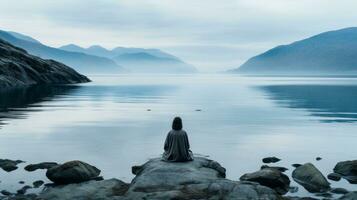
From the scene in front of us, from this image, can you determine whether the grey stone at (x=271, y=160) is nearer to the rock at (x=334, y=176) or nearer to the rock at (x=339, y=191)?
the rock at (x=334, y=176)

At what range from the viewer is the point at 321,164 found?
33.2 m

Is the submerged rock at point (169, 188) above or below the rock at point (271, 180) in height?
above

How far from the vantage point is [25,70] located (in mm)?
142000

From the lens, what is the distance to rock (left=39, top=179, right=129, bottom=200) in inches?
843

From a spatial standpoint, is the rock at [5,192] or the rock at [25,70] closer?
the rock at [5,192]

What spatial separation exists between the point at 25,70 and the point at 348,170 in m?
127

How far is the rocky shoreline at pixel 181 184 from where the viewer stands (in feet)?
67.4

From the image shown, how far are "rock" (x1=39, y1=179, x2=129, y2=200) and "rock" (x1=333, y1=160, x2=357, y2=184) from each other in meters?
13.6

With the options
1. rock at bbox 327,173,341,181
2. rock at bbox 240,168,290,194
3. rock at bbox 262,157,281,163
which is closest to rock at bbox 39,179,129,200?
rock at bbox 240,168,290,194

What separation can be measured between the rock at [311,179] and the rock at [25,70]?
103 meters

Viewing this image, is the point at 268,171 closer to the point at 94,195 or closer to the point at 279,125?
the point at 94,195

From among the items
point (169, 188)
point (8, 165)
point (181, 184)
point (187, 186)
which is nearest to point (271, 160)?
point (181, 184)

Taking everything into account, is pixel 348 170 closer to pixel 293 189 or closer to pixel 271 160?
pixel 293 189

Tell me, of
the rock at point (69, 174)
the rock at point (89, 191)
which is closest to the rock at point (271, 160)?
the rock at point (69, 174)
